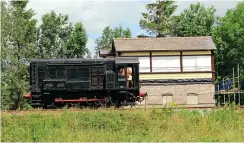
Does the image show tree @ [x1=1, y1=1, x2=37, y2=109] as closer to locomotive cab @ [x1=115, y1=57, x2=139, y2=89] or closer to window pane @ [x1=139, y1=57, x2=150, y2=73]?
window pane @ [x1=139, y1=57, x2=150, y2=73]

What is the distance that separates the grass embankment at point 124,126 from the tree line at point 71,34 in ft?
45.3

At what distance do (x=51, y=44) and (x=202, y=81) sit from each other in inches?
694

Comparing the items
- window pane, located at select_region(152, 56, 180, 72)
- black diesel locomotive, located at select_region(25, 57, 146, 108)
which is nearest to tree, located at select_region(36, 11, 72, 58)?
window pane, located at select_region(152, 56, 180, 72)

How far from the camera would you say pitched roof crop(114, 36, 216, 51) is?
3409 cm

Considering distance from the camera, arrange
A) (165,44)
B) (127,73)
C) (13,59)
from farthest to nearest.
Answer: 1. (165,44)
2. (13,59)
3. (127,73)

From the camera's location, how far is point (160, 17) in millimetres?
55969

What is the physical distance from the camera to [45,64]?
2452 cm

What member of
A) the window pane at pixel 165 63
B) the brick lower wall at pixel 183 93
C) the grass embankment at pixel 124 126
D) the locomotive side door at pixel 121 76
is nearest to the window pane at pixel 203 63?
the brick lower wall at pixel 183 93

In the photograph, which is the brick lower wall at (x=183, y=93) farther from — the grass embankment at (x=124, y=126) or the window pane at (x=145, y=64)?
the grass embankment at (x=124, y=126)

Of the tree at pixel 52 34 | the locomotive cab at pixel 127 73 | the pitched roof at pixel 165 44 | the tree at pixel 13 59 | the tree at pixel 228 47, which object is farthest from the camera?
the tree at pixel 228 47

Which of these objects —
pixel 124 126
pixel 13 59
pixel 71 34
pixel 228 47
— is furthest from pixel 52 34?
pixel 124 126

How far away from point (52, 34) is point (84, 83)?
885 inches

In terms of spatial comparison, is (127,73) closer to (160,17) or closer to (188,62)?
(188,62)

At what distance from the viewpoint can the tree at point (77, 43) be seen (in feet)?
158
